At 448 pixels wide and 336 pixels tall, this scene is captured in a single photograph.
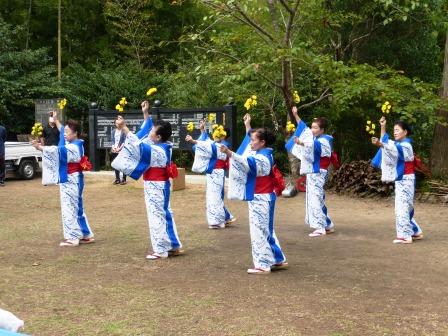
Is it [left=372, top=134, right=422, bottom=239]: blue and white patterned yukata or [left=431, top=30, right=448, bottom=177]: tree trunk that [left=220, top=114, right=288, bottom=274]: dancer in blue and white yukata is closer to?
[left=372, top=134, right=422, bottom=239]: blue and white patterned yukata

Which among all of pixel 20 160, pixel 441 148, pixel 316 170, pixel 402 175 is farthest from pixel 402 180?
pixel 20 160

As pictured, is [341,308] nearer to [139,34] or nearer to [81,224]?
[81,224]

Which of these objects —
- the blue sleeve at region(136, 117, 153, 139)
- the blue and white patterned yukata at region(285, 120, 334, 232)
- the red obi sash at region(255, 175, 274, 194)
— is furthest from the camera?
the blue and white patterned yukata at region(285, 120, 334, 232)

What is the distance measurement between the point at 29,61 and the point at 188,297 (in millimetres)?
18019

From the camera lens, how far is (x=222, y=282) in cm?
667

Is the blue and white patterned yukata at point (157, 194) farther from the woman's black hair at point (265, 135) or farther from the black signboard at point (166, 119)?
the black signboard at point (166, 119)

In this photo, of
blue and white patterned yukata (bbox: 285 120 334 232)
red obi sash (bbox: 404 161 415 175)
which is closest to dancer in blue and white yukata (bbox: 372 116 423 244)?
red obi sash (bbox: 404 161 415 175)

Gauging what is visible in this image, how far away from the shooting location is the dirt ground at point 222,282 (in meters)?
5.30

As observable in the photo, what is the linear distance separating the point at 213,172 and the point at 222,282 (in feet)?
13.0

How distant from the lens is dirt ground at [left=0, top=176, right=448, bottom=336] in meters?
5.30

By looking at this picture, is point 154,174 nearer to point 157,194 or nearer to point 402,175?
point 157,194

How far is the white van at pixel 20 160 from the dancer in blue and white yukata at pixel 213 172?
28.6 ft

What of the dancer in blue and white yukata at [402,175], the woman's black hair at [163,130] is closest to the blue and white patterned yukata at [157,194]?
the woman's black hair at [163,130]

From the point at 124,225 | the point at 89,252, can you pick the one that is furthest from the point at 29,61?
the point at 89,252
